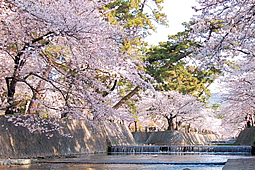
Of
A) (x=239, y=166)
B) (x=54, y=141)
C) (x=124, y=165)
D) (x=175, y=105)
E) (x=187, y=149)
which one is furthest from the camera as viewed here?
(x=175, y=105)

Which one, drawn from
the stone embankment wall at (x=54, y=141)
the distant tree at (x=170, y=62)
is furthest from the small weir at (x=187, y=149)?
the distant tree at (x=170, y=62)

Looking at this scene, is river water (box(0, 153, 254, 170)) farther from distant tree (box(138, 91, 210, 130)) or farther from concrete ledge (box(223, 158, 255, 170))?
distant tree (box(138, 91, 210, 130))

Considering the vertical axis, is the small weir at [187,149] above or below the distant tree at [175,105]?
below

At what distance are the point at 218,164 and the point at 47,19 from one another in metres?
5.25

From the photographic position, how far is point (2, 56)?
10.8m

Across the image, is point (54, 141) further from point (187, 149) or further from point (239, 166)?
point (239, 166)

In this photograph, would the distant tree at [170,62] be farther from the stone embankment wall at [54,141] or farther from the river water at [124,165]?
the river water at [124,165]

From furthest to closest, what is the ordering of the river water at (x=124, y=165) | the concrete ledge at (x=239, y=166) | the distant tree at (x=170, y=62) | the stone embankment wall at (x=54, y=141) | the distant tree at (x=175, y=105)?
the distant tree at (x=175, y=105)
the distant tree at (x=170, y=62)
the stone embankment wall at (x=54, y=141)
the river water at (x=124, y=165)
the concrete ledge at (x=239, y=166)

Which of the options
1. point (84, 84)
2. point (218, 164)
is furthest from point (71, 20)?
point (218, 164)

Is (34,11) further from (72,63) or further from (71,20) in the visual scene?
(72,63)

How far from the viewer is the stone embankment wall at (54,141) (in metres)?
9.09

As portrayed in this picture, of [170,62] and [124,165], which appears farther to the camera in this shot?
[170,62]

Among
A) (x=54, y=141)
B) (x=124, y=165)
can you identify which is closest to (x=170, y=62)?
(x=54, y=141)

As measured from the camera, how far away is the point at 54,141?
1172 cm
